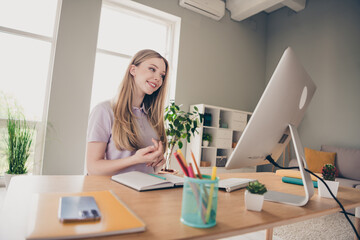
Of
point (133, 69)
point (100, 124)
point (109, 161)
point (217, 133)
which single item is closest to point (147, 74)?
point (133, 69)

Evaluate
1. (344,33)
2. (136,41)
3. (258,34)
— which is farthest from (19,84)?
(344,33)

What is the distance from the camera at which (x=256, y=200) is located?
26.0 inches

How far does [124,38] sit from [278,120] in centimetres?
369

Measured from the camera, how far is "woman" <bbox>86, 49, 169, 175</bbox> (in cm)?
114

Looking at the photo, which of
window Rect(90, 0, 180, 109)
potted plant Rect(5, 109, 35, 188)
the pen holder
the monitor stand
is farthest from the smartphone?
window Rect(90, 0, 180, 109)

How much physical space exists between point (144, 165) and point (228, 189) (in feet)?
1.82

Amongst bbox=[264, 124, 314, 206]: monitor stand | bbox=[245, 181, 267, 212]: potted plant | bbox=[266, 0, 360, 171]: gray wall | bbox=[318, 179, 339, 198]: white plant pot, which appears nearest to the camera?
bbox=[245, 181, 267, 212]: potted plant

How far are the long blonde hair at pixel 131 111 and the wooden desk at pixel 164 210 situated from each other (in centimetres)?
30

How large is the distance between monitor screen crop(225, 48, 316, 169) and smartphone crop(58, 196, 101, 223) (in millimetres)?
448

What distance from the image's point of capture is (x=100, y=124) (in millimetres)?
1207

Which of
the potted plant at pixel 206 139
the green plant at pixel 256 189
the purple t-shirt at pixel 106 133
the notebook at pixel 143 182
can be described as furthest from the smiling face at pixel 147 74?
the potted plant at pixel 206 139

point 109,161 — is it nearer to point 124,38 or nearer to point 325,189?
point 325,189

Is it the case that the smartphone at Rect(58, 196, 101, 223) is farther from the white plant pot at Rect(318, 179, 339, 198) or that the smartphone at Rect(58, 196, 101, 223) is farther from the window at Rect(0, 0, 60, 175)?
the window at Rect(0, 0, 60, 175)

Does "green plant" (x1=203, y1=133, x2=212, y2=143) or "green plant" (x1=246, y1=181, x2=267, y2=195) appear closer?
"green plant" (x1=246, y1=181, x2=267, y2=195)
